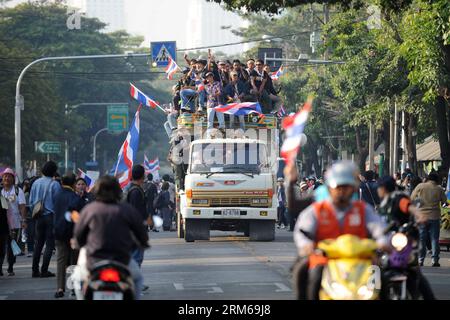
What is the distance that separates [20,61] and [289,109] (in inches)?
567

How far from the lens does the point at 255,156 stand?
1236 inches

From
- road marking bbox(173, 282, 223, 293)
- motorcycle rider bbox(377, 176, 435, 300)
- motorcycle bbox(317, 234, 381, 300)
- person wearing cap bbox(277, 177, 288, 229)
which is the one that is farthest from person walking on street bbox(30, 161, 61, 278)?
person wearing cap bbox(277, 177, 288, 229)

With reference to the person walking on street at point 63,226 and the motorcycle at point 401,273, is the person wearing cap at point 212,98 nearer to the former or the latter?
the person walking on street at point 63,226

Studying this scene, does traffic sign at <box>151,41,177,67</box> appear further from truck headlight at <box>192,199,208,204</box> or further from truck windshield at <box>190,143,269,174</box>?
truck headlight at <box>192,199,208,204</box>

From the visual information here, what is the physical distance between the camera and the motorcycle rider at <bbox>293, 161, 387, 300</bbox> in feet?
39.1

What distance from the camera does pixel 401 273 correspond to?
13.3 m

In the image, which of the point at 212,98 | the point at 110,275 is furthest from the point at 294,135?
the point at 212,98

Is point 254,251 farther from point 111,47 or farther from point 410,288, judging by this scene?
point 111,47

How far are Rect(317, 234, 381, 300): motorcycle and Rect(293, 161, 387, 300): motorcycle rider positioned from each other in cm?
26

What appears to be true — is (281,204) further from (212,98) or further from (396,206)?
(396,206)

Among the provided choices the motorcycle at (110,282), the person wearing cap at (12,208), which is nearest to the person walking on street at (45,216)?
the person wearing cap at (12,208)

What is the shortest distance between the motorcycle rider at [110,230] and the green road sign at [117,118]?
74310 mm

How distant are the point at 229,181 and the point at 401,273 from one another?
17600 millimetres
